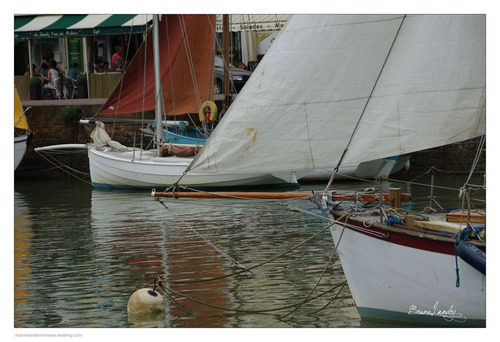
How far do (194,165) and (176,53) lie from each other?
17103 millimetres

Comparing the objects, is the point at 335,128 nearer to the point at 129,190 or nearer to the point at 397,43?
the point at 397,43

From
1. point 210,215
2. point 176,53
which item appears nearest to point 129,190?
point 176,53

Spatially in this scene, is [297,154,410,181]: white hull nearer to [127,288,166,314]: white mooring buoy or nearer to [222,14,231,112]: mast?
[222,14,231,112]: mast

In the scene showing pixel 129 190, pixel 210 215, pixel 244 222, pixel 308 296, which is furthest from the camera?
pixel 129 190

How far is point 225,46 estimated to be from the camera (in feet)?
87.0

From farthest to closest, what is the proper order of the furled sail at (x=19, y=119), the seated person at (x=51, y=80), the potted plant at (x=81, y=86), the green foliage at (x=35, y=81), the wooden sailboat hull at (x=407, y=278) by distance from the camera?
the seated person at (x=51, y=80) < the potted plant at (x=81, y=86) < the green foliage at (x=35, y=81) < the furled sail at (x=19, y=119) < the wooden sailboat hull at (x=407, y=278)

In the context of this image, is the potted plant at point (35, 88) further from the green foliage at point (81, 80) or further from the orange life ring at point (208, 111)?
the orange life ring at point (208, 111)

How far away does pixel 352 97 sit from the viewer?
9.03 metres

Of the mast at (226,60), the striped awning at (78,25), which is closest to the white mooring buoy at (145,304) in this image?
the mast at (226,60)

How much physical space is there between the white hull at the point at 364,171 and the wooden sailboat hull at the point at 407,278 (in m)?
14.8

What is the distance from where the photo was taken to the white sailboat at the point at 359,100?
29.4ft

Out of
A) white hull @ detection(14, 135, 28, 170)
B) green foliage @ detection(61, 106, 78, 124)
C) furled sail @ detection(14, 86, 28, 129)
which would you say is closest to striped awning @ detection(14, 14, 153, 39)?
→ green foliage @ detection(61, 106, 78, 124)

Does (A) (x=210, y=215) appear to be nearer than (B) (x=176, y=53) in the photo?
Yes

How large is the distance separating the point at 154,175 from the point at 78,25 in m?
9.73
